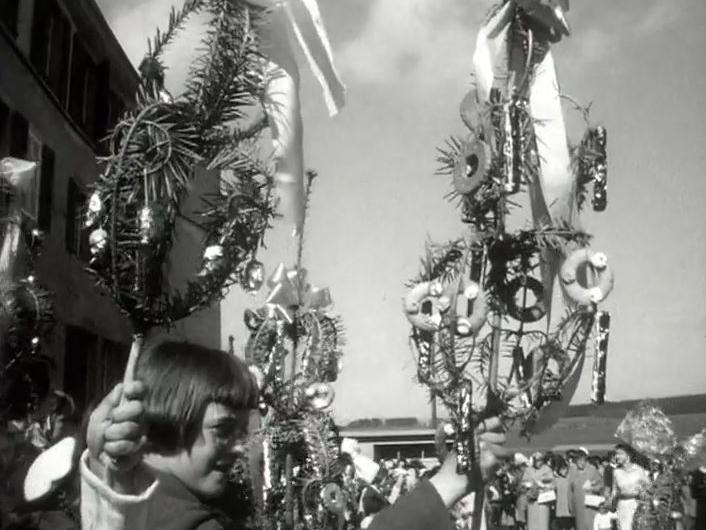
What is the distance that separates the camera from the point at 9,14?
11641 mm

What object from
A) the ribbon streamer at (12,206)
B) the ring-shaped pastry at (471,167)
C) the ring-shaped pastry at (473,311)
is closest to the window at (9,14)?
the ribbon streamer at (12,206)

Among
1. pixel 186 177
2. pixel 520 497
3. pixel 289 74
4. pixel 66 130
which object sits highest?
pixel 66 130

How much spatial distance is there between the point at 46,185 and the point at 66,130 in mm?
1465

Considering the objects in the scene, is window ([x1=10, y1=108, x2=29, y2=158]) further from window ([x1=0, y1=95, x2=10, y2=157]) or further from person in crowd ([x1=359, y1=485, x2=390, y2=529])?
person in crowd ([x1=359, y1=485, x2=390, y2=529])

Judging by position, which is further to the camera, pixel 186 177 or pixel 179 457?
pixel 186 177

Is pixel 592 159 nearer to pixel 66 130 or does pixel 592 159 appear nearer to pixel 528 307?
pixel 528 307

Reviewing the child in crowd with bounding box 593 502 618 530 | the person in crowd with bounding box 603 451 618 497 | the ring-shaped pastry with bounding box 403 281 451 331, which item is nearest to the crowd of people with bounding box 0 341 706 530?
the ring-shaped pastry with bounding box 403 281 451 331

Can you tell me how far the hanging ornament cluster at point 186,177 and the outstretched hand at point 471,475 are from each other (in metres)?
1.34

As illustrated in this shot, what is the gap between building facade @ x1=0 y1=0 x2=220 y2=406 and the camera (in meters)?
11.9

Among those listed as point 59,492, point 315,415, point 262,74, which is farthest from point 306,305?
point 59,492

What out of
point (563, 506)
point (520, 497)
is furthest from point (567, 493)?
point (520, 497)

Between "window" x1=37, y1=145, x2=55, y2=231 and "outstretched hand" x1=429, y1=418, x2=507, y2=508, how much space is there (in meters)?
11.4

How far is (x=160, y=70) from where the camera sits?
13.5ft

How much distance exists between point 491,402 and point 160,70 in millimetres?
1933
